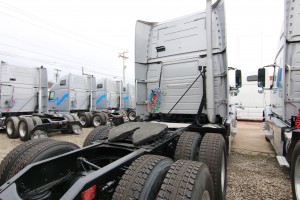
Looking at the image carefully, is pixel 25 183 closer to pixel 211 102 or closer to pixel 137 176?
pixel 137 176

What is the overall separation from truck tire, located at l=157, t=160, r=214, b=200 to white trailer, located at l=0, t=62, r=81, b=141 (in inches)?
295

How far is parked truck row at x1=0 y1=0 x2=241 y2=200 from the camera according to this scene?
1.57 m

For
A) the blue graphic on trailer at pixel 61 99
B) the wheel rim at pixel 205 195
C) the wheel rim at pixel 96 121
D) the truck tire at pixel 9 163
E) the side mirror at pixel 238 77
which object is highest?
the side mirror at pixel 238 77

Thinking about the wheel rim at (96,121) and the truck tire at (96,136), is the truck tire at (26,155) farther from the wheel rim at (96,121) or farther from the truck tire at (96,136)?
the wheel rim at (96,121)

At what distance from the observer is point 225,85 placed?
4.25 m

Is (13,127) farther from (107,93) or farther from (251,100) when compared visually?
(251,100)

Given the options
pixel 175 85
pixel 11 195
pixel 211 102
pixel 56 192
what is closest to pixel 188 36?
pixel 175 85

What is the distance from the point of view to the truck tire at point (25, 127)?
25.1ft

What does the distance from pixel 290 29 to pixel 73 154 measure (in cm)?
430

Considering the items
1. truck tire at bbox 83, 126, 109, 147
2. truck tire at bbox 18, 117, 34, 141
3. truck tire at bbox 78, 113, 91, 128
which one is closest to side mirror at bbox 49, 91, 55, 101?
truck tire at bbox 78, 113, 91, 128

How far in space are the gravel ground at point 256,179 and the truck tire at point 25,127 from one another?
23.5 feet

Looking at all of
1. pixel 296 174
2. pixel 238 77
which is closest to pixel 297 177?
pixel 296 174

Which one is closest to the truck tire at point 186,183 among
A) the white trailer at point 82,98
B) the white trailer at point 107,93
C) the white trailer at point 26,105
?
the white trailer at point 26,105

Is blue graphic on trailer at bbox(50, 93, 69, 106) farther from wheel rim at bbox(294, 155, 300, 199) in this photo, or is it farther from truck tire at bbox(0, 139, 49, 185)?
wheel rim at bbox(294, 155, 300, 199)
